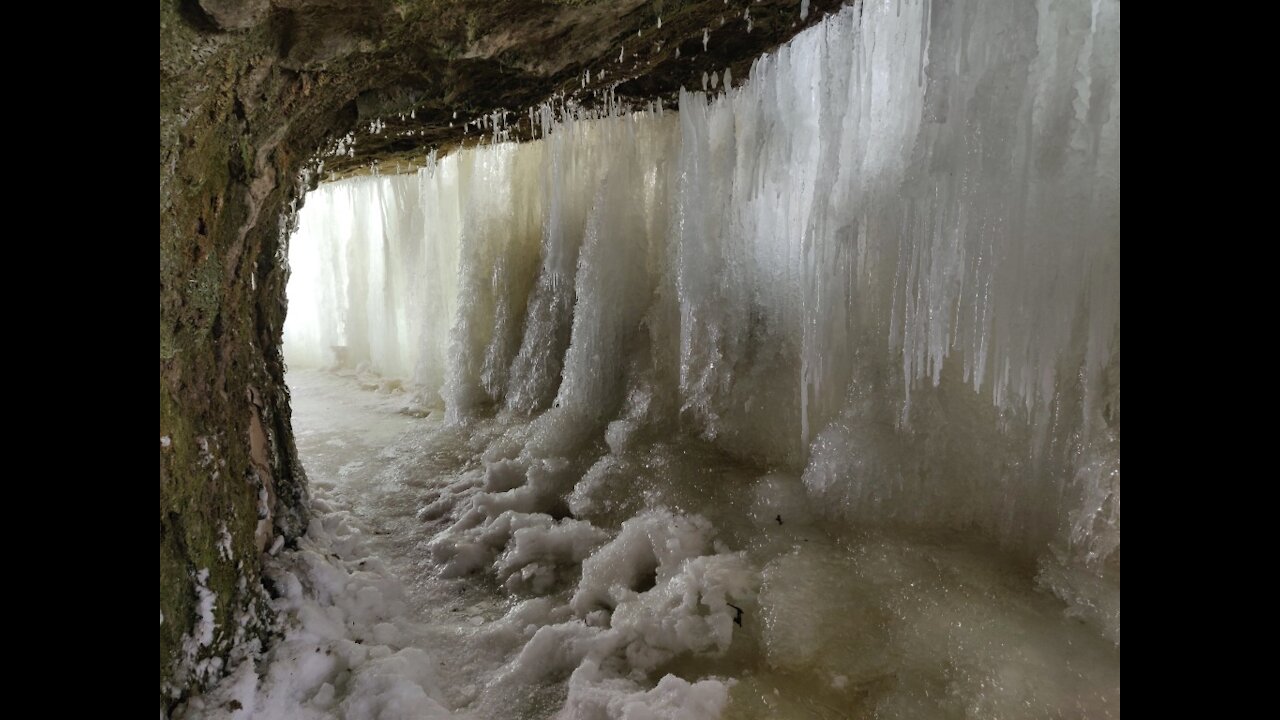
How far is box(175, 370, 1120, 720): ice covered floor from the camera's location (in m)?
2.75

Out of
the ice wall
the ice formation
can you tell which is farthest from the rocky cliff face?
the ice formation

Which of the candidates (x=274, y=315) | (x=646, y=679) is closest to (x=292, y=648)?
(x=646, y=679)

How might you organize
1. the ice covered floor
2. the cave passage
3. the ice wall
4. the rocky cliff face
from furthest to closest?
the ice wall
the cave passage
the ice covered floor
the rocky cliff face

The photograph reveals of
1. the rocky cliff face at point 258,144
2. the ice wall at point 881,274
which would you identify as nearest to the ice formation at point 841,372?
the ice wall at point 881,274

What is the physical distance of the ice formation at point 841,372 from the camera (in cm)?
296

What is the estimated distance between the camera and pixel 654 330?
19.1 feet

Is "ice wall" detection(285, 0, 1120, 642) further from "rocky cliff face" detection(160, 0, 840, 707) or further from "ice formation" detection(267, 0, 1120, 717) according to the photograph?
"rocky cliff face" detection(160, 0, 840, 707)

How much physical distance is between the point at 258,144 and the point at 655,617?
296cm

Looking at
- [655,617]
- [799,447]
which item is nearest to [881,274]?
[799,447]

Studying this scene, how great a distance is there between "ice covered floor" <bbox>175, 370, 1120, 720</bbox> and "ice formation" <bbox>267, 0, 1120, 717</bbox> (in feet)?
0.07

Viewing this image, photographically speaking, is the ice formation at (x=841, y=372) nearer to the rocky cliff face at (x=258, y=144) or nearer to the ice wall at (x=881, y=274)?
the ice wall at (x=881, y=274)
